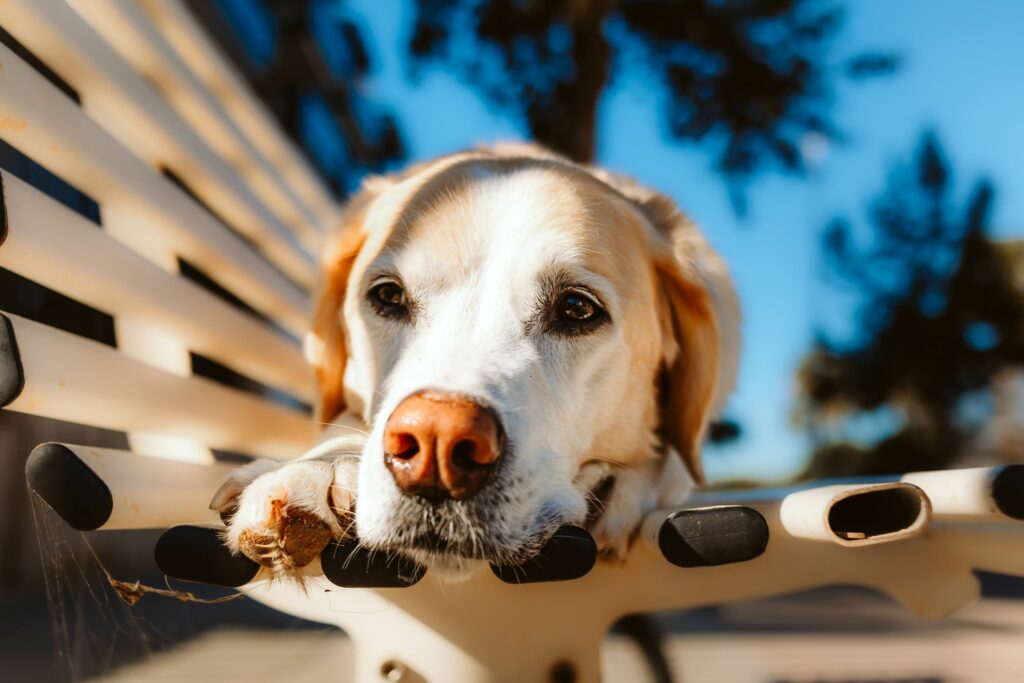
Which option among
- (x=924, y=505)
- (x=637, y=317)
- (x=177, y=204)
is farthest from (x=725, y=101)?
(x=924, y=505)

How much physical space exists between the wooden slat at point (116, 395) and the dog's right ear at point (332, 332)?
22 cm

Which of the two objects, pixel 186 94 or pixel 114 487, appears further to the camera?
pixel 186 94

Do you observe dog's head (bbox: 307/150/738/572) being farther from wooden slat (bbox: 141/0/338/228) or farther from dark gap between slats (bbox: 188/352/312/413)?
wooden slat (bbox: 141/0/338/228)

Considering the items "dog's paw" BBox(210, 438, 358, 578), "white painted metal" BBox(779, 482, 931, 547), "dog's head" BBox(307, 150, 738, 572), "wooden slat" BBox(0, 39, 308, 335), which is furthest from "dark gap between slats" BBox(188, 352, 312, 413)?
"white painted metal" BBox(779, 482, 931, 547)

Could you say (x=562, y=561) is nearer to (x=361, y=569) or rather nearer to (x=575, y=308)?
(x=361, y=569)

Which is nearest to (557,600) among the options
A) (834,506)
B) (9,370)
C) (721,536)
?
(721,536)

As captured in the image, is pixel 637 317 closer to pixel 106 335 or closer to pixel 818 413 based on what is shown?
pixel 106 335

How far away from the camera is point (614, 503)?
1.51 metres

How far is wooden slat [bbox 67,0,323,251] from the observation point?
5.12ft

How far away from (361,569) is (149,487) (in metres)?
0.33

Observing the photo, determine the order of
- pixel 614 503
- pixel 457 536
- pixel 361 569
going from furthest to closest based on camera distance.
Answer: pixel 614 503, pixel 457 536, pixel 361 569

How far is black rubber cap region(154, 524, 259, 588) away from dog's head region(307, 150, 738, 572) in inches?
7.4

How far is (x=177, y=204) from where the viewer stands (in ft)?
5.34

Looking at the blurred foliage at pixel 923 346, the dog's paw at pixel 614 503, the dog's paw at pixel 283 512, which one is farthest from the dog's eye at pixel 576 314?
the blurred foliage at pixel 923 346
